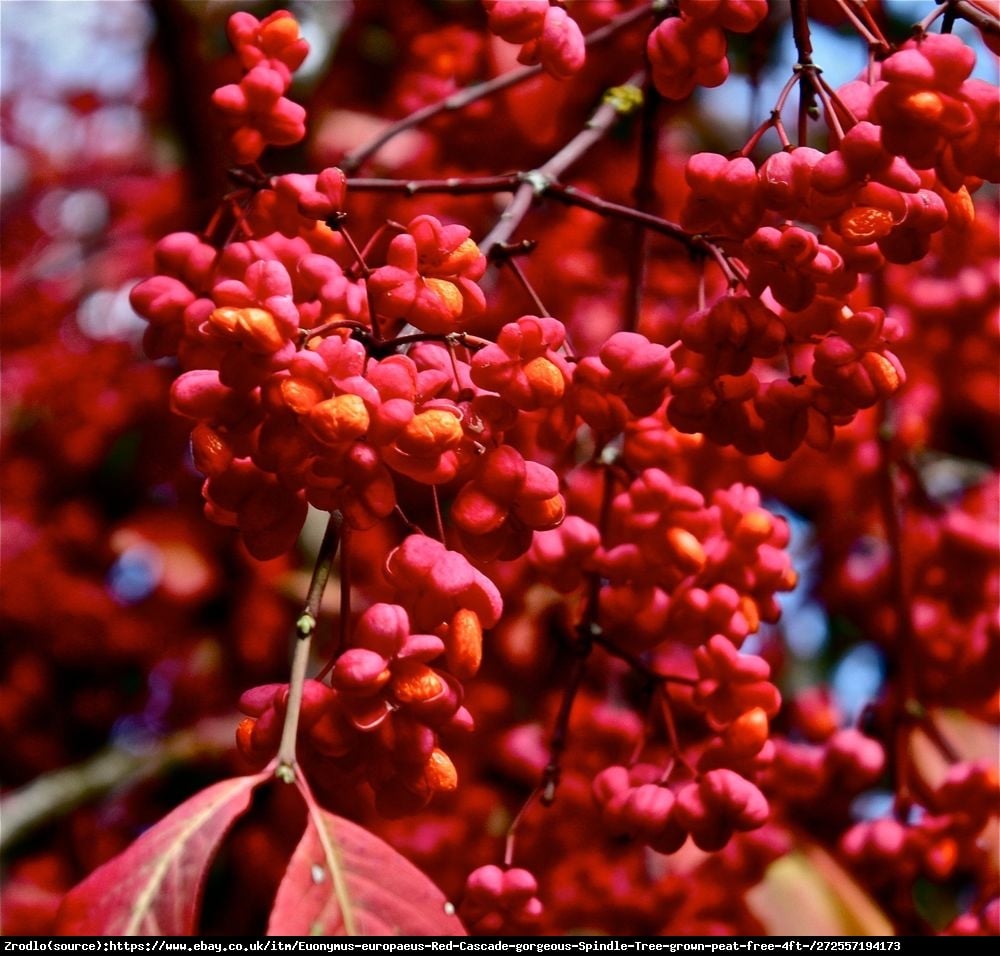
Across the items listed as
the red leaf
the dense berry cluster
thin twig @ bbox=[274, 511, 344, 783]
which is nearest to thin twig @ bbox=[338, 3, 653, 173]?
the dense berry cluster

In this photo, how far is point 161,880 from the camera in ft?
1.83

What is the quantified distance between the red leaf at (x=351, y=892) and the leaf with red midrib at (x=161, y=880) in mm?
42

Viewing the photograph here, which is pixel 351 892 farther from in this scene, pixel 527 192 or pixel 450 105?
pixel 450 105

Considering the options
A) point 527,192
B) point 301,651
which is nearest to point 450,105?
point 527,192

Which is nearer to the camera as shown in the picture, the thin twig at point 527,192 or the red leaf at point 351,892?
the red leaf at point 351,892

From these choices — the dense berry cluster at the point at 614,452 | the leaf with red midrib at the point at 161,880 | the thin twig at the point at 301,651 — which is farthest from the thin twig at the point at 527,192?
the leaf with red midrib at the point at 161,880

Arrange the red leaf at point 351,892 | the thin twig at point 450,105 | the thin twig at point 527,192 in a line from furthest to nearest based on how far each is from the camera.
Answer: the thin twig at point 450,105, the thin twig at point 527,192, the red leaf at point 351,892

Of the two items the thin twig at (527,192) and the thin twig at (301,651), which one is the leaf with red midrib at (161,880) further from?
the thin twig at (527,192)

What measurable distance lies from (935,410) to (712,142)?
72 cm

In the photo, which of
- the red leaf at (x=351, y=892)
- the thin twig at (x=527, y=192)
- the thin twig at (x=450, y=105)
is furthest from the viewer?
the thin twig at (x=450, y=105)

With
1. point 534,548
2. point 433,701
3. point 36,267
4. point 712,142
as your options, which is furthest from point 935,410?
point 36,267

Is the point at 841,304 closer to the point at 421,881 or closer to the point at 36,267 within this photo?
the point at 421,881

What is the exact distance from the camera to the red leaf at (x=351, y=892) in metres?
0.54

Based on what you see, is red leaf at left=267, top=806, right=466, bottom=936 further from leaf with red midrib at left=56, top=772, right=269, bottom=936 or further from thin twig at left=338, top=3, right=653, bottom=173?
thin twig at left=338, top=3, right=653, bottom=173
